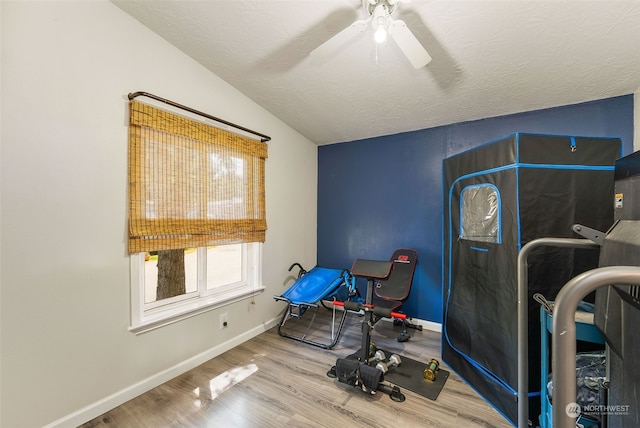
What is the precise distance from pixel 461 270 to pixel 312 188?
2357mm

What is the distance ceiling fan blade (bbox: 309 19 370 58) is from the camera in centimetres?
139

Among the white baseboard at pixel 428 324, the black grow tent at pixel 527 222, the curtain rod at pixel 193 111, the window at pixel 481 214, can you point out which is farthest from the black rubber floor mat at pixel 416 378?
the curtain rod at pixel 193 111

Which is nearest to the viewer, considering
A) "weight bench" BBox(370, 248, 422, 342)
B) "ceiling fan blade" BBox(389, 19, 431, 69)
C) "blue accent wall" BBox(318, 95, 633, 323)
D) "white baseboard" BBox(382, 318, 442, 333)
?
"ceiling fan blade" BBox(389, 19, 431, 69)

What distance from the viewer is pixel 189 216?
7.33 ft

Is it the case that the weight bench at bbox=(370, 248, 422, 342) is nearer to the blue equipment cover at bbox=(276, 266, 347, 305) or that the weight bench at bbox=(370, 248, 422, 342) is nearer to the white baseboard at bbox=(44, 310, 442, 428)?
the blue equipment cover at bbox=(276, 266, 347, 305)

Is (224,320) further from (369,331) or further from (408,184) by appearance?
(408,184)

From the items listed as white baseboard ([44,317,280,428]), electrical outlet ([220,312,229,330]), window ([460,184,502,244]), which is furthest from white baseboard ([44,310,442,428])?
window ([460,184,502,244])

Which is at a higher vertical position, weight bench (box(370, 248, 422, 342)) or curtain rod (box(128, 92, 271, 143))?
curtain rod (box(128, 92, 271, 143))

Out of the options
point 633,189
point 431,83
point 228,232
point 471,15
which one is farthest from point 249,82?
point 633,189

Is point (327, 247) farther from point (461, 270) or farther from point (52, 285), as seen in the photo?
point (52, 285)

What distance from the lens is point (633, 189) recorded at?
3.11 ft

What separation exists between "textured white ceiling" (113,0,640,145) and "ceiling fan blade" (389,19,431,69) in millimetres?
307

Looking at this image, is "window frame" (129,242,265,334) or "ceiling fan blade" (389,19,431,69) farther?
"window frame" (129,242,265,334)

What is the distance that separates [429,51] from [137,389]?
3.32 m
